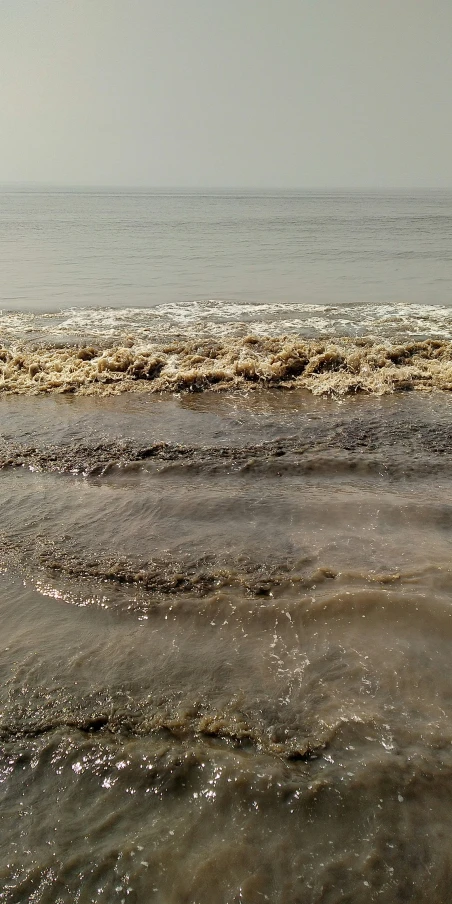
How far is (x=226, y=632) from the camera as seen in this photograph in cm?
386

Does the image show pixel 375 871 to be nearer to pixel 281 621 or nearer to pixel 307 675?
pixel 307 675

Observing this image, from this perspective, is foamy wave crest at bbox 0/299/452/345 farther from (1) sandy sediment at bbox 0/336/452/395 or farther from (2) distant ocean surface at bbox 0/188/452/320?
(1) sandy sediment at bbox 0/336/452/395

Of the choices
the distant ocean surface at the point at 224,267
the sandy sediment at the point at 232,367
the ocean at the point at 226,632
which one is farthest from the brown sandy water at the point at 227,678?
the distant ocean surface at the point at 224,267

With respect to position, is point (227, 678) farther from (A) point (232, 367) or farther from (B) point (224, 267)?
(B) point (224, 267)

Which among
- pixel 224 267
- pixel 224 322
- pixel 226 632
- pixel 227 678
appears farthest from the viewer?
pixel 224 267

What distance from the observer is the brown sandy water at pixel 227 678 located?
8.29 feet

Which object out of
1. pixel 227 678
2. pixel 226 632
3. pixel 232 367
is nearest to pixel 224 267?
pixel 232 367

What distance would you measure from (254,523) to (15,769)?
2.89 m

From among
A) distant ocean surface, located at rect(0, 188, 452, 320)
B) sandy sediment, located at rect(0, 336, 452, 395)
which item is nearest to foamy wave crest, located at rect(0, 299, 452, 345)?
distant ocean surface, located at rect(0, 188, 452, 320)

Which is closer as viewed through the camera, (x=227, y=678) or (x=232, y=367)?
(x=227, y=678)

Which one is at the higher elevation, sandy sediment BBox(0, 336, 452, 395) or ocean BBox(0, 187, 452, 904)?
sandy sediment BBox(0, 336, 452, 395)

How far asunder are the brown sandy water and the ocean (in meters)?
0.01

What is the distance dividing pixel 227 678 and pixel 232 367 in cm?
707

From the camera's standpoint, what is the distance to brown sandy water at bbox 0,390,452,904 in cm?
253
